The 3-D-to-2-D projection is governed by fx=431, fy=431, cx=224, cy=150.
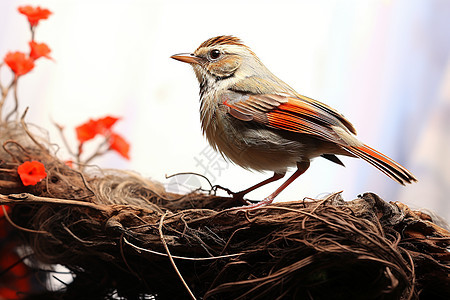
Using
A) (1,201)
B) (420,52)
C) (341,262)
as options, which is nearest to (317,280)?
(341,262)

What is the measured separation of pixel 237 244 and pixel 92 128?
926 mm

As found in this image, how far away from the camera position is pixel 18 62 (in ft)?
5.36

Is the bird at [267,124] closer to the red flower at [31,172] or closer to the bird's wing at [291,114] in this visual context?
the bird's wing at [291,114]

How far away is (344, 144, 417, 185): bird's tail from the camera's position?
1.11 metres

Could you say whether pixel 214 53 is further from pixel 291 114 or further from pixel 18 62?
pixel 18 62

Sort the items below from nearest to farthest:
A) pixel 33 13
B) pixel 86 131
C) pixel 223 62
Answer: pixel 223 62, pixel 33 13, pixel 86 131

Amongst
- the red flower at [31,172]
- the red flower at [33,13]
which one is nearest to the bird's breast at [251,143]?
the red flower at [31,172]

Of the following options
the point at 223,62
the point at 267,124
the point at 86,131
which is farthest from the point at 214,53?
the point at 86,131

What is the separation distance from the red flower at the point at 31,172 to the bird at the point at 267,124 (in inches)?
21.3

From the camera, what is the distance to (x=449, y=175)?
6.04 feet

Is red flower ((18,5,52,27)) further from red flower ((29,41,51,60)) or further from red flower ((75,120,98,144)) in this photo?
red flower ((75,120,98,144))

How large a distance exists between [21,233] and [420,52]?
1.81 meters

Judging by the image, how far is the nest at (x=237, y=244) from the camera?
1019 mm

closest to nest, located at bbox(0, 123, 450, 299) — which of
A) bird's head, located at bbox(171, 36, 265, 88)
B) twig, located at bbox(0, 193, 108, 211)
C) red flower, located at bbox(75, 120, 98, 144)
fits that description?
twig, located at bbox(0, 193, 108, 211)
